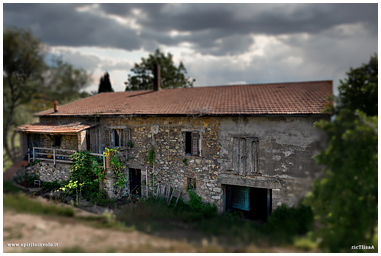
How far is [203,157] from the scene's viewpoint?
9773 millimetres

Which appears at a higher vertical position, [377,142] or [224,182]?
[377,142]

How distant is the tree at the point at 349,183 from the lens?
517 cm

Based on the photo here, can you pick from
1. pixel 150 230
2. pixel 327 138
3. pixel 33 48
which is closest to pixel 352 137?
pixel 327 138

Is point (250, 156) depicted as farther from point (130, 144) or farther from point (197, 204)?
point (130, 144)

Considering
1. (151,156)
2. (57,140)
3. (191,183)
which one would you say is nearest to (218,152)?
(191,183)

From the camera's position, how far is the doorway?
1140 cm

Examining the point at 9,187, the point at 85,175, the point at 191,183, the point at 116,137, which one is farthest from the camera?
the point at 116,137

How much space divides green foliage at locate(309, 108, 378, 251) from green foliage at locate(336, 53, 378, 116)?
0.42 m

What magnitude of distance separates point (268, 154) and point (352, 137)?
3737 millimetres

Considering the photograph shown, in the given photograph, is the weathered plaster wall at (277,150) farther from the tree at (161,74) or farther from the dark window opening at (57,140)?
the tree at (161,74)

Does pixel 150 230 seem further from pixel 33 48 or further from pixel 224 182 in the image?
pixel 33 48

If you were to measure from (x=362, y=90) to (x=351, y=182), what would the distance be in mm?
2254

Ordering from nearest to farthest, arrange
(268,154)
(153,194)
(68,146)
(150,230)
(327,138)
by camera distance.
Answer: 1. (327,138)
2. (150,230)
3. (268,154)
4. (153,194)
5. (68,146)

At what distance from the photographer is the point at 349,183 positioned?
5.22 m
